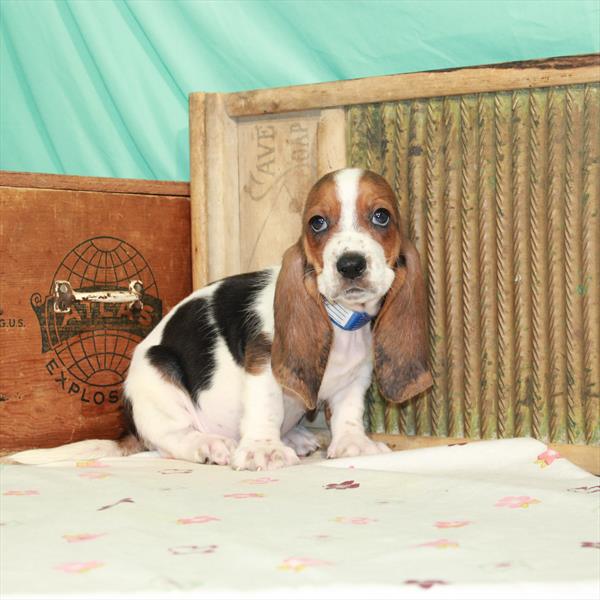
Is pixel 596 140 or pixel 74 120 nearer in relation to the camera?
pixel 596 140

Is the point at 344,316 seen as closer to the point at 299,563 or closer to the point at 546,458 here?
the point at 546,458

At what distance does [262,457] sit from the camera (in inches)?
140

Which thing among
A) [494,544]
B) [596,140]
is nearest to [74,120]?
[596,140]

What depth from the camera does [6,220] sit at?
4.04 meters

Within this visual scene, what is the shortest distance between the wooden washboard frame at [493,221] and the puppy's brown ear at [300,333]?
612mm

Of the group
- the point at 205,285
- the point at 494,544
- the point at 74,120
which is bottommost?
the point at 494,544

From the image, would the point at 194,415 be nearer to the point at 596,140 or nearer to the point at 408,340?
the point at 408,340

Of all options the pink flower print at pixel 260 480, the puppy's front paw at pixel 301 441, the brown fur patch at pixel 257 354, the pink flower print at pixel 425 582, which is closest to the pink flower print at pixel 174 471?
the pink flower print at pixel 260 480

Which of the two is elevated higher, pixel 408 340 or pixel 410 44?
pixel 410 44

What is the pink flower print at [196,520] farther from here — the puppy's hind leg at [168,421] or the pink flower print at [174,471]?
the puppy's hind leg at [168,421]

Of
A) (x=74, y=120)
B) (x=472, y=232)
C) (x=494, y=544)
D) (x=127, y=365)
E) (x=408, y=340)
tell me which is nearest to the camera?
(x=494, y=544)

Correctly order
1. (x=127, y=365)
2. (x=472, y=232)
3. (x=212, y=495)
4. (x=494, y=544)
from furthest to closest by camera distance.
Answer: (x=127, y=365) < (x=472, y=232) < (x=212, y=495) < (x=494, y=544)

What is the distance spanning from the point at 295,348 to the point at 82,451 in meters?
0.94

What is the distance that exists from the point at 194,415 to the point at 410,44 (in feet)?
6.40
